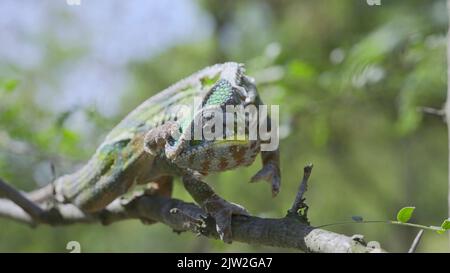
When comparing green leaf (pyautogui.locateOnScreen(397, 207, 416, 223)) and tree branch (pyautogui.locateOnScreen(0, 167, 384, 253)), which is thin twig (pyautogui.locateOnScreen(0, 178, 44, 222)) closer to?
tree branch (pyautogui.locateOnScreen(0, 167, 384, 253))

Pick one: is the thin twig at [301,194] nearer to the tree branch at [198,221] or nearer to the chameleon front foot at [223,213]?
the tree branch at [198,221]

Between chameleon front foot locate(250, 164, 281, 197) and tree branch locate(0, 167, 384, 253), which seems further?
chameleon front foot locate(250, 164, 281, 197)

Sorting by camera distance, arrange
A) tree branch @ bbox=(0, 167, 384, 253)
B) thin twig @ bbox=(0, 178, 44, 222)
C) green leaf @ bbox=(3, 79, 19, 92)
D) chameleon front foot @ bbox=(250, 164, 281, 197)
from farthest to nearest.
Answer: green leaf @ bbox=(3, 79, 19, 92)
thin twig @ bbox=(0, 178, 44, 222)
chameleon front foot @ bbox=(250, 164, 281, 197)
tree branch @ bbox=(0, 167, 384, 253)

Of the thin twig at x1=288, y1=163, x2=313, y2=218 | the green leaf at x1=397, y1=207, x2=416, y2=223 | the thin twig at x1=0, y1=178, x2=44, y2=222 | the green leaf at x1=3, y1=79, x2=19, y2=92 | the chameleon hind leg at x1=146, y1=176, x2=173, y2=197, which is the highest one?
the green leaf at x1=3, y1=79, x2=19, y2=92

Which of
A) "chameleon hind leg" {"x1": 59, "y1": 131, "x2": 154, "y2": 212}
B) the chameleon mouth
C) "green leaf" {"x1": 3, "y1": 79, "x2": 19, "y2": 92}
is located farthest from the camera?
"green leaf" {"x1": 3, "y1": 79, "x2": 19, "y2": 92}

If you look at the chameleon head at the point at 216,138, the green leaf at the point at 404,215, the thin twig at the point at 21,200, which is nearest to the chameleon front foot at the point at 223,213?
the chameleon head at the point at 216,138

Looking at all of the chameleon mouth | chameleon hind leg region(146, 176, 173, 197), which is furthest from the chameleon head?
chameleon hind leg region(146, 176, 173, 197)

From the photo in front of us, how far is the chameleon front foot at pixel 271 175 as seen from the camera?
156 centimetres

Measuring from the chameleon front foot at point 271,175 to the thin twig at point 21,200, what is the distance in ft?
2.62

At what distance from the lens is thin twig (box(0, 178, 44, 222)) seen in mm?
1922

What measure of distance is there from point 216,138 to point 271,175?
0.26 metres

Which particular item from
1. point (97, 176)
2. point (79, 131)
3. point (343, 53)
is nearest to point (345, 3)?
point (343, 53)

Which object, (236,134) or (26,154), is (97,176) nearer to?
(236,134)

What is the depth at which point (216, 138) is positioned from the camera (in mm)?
1376
